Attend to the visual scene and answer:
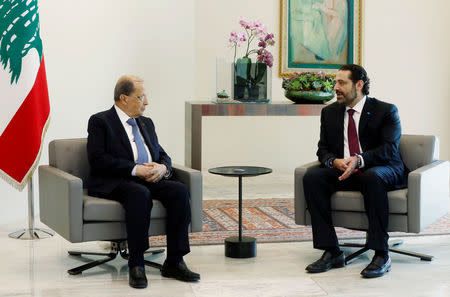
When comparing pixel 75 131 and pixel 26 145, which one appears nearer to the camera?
pixel 26 145

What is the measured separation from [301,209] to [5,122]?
2189mm

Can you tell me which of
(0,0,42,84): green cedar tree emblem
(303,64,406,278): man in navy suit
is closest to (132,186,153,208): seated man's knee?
(303,64,406,278): man in navy suit

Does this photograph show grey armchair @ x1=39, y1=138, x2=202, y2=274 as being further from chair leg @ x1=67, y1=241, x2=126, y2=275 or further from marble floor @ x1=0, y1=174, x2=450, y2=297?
marble floor @ x1=0, y1=174, x2=450, y2=297

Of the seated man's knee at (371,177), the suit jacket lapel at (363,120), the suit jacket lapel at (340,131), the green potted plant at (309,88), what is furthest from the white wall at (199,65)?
the seated man's knee at (371,177)

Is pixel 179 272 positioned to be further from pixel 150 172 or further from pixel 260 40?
pixel 260 40

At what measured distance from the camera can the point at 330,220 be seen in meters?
4.27

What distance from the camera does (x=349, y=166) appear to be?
429 cm

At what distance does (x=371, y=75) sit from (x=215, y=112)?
335cm

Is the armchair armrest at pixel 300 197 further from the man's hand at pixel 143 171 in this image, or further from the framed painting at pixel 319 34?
the framed painting at pixel 319 34

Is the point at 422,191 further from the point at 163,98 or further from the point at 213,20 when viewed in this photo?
the point at 213,20

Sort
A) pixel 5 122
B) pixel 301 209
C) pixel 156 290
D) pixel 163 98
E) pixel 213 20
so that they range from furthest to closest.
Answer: pixel 213 20 < pixel 163 98 < pixel 5 122 < pixel 301 209 < pixel 156 290

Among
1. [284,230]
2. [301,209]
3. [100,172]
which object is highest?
[100,172]

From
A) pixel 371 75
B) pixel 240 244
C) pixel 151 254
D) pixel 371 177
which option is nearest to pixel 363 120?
pixel 371 177

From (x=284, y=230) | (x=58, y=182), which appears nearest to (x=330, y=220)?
(x=284, y=230)
